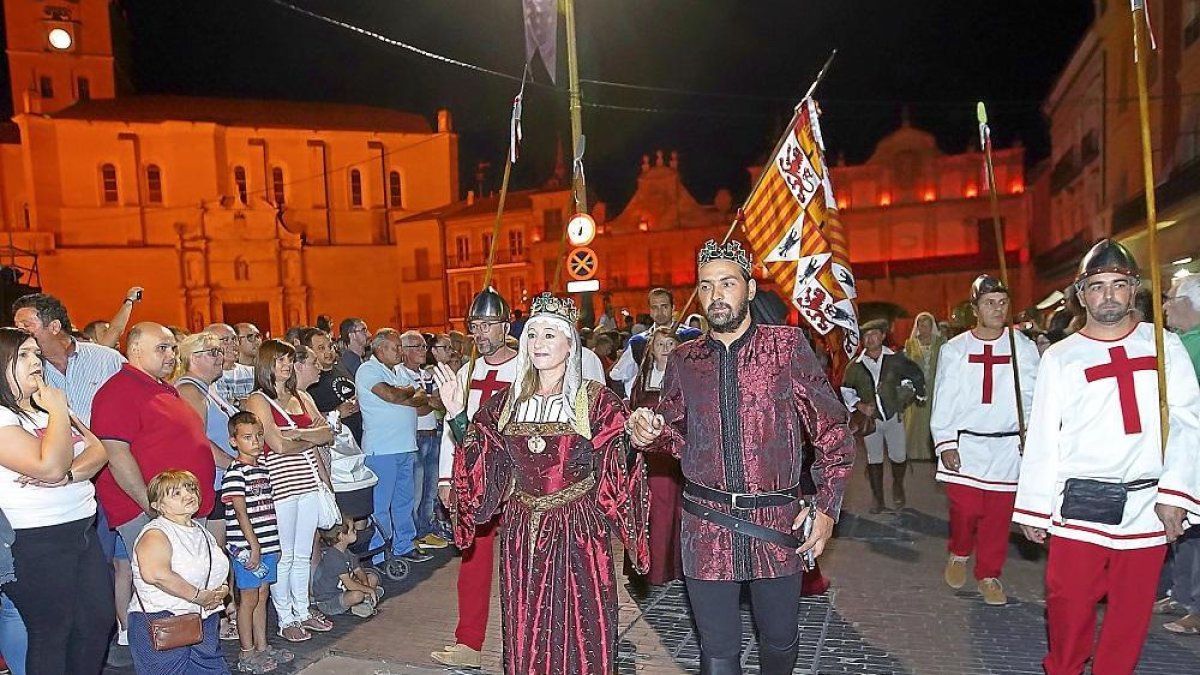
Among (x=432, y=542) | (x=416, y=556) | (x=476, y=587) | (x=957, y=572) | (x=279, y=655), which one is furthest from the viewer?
(x=432, y=542)

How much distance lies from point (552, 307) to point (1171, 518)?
320 cm

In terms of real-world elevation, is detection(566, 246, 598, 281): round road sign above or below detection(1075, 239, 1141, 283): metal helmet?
above

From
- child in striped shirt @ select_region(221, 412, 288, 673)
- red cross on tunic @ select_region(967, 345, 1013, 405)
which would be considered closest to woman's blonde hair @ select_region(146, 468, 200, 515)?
child in striped shirt @ select_region(221, 412, 288, 673)

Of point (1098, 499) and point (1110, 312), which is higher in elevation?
point (1110, 312)

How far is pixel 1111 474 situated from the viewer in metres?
4.18

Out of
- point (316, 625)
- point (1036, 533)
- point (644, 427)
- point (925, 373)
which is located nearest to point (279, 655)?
point (316, 625)

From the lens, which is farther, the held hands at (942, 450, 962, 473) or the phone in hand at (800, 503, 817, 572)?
the held hands at (942, 450, 962, 473)

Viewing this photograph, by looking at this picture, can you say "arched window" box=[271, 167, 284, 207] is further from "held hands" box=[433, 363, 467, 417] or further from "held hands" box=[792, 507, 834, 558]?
"held hands" box=[792, 507, 834, 558]

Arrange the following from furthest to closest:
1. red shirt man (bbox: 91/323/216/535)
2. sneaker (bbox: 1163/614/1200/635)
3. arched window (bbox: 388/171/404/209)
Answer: arched window (bbox: 388/171/404/209)
sneaker (bbox: 1163/614/1200/635)
red shirt man (bbox: 91/323/216/535)

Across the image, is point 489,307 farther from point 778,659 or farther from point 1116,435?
point 1116,435

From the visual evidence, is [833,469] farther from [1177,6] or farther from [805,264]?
[1177,6]

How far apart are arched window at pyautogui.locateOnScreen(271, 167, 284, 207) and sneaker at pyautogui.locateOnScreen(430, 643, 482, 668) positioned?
1896 inches

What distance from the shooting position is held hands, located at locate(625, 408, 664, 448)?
3684 mm

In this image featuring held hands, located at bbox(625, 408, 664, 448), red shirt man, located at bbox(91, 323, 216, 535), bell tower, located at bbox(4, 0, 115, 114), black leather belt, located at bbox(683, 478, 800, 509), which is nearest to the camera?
held hands, located at bbox(625, 408, 664, 448)
